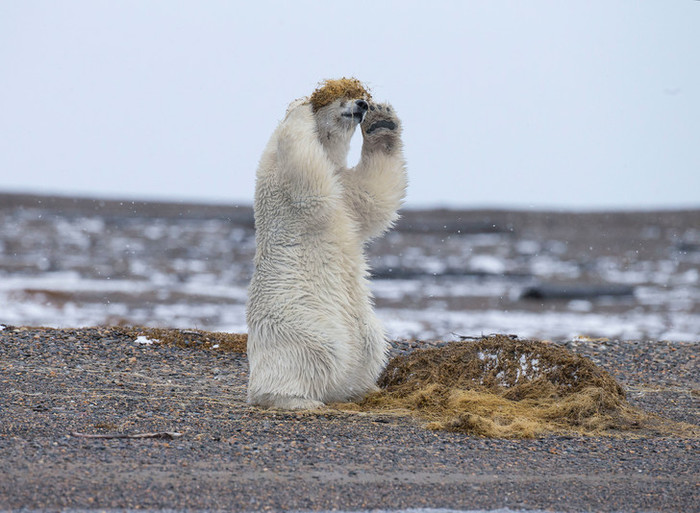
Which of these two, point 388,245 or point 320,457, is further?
point 388,245

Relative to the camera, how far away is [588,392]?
208 inches

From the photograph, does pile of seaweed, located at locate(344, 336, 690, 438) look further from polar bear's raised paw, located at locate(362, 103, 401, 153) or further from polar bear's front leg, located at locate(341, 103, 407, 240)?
polar bear's raised paw, located at locate(362, 103, 401, 153)

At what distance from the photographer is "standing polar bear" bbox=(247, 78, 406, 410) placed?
5.20 metres

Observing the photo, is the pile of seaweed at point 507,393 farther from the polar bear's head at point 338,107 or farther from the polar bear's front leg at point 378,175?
the polar bear's head at point 338,107

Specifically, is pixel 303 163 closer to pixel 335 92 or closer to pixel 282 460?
pixel 335 92

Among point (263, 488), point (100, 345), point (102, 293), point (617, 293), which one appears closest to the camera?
point (263, 488)

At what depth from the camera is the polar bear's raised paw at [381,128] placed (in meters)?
5.46

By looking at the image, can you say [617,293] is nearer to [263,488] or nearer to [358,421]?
[358,421]

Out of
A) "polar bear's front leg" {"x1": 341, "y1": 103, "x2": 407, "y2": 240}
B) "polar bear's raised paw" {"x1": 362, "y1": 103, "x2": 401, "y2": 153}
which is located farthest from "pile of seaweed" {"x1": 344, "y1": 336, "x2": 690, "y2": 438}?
"polar bear's raised paw" {"x1": 362, "y1": 103, "x2": 401, "y2": 153}

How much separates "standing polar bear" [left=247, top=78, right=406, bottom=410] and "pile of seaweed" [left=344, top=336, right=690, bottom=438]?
349 millimetres

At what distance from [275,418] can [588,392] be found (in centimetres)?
193

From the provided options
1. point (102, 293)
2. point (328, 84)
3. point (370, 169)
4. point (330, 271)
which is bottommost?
point (102, 293)

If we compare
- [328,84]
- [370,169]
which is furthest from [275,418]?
[328,84]

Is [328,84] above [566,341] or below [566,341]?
above
